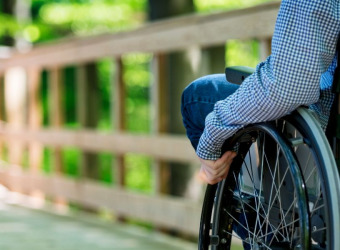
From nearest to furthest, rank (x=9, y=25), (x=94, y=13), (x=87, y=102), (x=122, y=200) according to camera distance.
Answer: (x=122, y=200)
(x=87, y=102)
(x=9, y=25)
(x=94, y=13)

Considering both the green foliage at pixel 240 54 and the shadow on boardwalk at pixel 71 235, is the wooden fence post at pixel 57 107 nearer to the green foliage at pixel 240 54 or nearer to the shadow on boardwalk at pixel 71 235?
the shadow on boardwalk at pixel 71 235

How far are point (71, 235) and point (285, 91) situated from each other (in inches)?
110

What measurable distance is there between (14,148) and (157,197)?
286 cm

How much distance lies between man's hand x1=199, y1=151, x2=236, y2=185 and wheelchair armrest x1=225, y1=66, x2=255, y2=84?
20cm

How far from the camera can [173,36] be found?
4.66 m

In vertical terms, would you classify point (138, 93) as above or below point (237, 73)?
below

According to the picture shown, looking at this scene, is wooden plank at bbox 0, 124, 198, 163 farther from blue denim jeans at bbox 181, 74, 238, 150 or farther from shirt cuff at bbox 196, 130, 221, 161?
shirt cuff at bbox 196, 130, 221, 161

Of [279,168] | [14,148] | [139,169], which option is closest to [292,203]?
[279,168]

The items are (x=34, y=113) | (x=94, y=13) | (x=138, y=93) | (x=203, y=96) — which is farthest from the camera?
(x=138, y=93)

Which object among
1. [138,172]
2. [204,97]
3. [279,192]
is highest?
[204,97]

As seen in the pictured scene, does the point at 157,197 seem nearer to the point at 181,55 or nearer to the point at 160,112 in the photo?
the point at 160,112

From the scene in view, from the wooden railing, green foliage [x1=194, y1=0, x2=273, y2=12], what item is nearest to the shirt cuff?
the wooden railing

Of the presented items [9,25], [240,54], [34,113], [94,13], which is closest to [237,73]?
[34,113]

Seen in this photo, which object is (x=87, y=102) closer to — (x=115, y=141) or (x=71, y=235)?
(x=115, y=141)
